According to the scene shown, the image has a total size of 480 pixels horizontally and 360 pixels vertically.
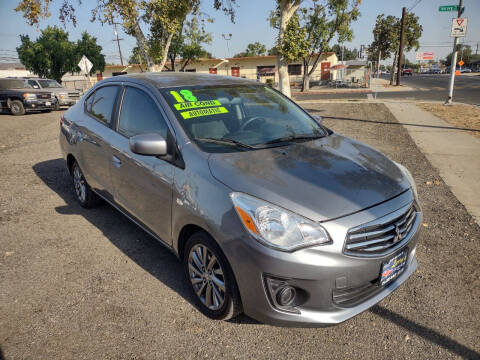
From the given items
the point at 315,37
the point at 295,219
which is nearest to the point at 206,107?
the point at 295,219

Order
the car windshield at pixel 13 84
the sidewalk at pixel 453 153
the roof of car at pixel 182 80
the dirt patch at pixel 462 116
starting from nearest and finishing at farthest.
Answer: the roof of car at pixel 182 80, the sidewalk at pixel 453 153, the dirt patch at pixel 462 116, the car windshield at pixel 13 84

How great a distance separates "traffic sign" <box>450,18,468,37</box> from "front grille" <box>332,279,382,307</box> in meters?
15.6

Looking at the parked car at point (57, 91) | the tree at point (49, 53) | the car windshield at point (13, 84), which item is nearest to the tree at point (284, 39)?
the parked car at point (57, 91)

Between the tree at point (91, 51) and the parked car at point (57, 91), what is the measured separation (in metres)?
33.2

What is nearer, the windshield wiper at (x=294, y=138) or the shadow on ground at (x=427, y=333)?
the shadow on ground at (x=427, y=333)

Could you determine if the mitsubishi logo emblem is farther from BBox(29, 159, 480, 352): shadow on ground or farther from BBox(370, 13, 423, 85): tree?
BBox(370, 13, 423, 85): tree

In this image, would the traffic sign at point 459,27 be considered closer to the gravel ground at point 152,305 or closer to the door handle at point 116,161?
the gravel ground at point 152,305

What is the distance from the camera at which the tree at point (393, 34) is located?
129ft

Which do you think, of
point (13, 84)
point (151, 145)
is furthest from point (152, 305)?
point (13, 84)

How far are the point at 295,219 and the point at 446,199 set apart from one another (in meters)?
3.79

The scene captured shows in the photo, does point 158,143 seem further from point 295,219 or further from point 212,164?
point 295,219

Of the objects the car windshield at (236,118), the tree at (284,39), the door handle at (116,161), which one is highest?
the tree at (284,39)

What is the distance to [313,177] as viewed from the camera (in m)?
2.50

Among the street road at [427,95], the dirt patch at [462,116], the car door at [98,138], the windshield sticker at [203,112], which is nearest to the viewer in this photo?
the windshield sticker at [203,112]
